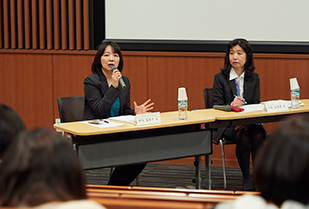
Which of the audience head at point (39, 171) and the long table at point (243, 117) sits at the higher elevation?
the audience head at point (39, 171)

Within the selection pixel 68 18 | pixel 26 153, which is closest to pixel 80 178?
pixel 26 153

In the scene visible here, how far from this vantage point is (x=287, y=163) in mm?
890

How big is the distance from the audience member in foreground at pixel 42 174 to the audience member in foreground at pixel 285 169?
418 millimetres

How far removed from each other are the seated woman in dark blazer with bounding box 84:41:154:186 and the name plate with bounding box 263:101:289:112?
997 millimetres

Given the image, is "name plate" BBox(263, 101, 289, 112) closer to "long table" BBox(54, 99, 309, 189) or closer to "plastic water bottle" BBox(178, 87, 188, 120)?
"long table" BBox(54, 99, 309, 189)

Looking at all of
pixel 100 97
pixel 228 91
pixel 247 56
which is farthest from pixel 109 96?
pixel 247 56

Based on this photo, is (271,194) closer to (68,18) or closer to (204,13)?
(204,13)

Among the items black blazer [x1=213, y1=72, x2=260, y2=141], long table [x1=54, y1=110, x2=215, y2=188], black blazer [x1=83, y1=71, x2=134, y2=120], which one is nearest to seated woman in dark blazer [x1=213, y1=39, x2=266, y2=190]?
black blazer [x1=213, y1=72, x2=260, y2=141]

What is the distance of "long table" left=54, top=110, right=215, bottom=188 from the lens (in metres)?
2.61

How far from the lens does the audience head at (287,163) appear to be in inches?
34.9

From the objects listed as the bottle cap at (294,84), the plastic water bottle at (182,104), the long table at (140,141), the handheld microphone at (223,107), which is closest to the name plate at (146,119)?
the long table at (140,141)

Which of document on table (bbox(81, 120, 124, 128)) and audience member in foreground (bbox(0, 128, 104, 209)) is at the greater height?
audience member in foreground (bbox(0, 128, 104, 209))

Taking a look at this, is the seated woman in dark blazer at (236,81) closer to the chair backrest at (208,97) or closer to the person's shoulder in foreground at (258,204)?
the chair backrest at (208,97)

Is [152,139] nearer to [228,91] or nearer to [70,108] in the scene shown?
[70,108]
